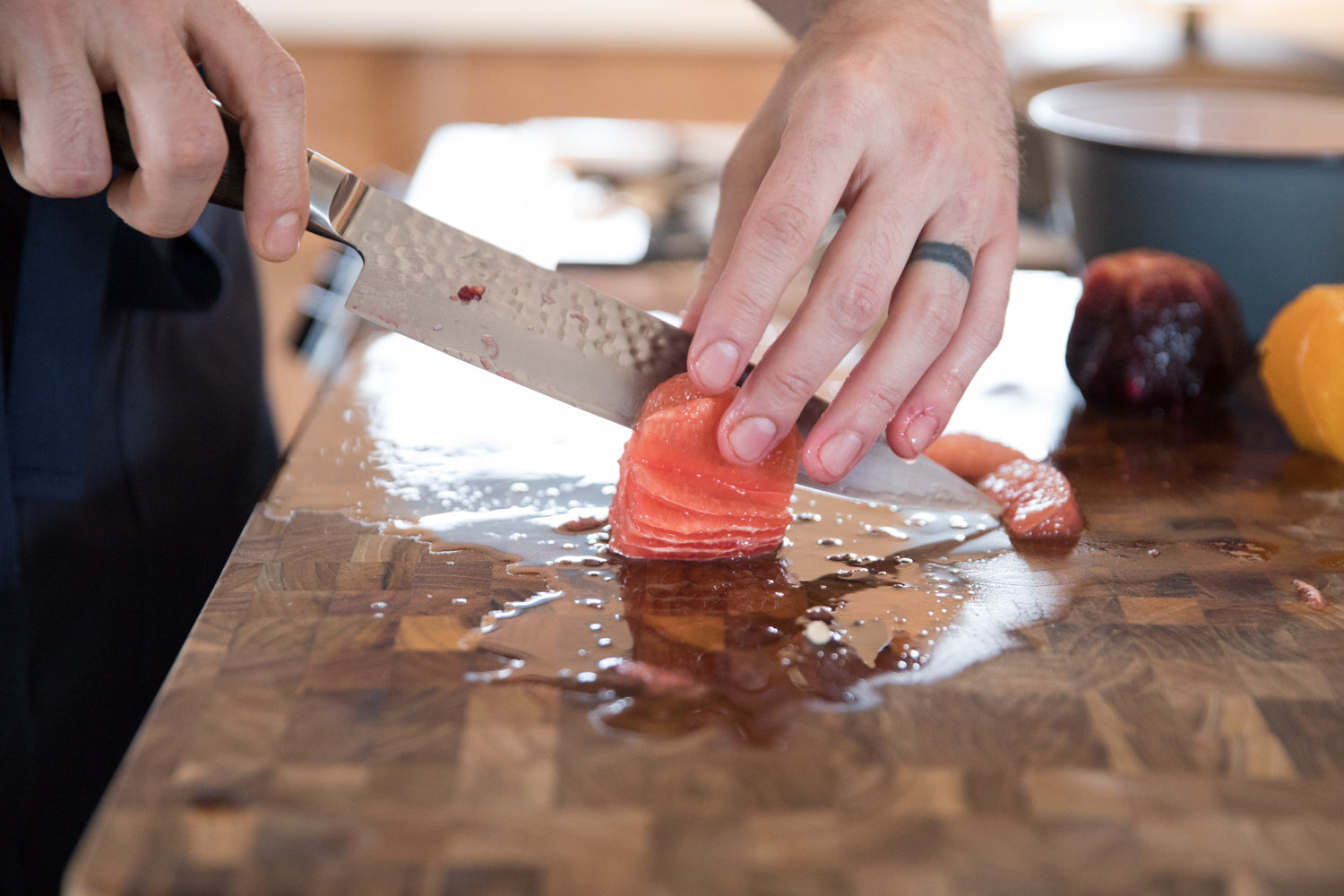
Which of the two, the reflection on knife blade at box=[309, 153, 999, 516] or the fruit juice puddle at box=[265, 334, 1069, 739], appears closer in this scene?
the fruit juice puddle at box=[265, 334, 1069, 739]

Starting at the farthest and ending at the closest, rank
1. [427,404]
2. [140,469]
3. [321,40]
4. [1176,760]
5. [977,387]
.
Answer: [321,40], [977,387], [427,404], [140,469], [1176,760]

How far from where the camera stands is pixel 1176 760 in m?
0.79

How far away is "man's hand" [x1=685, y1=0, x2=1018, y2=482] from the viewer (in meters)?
1.02

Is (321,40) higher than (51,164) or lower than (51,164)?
lower

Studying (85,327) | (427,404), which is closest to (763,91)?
(427,404)

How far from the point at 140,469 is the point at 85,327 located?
0.83 feet

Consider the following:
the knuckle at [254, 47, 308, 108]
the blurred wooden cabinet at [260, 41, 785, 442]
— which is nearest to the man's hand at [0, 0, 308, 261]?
the knuckle at [254, 47, 308, 108]

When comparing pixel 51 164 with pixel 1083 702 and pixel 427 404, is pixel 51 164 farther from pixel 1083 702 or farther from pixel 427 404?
pixel 1083 702

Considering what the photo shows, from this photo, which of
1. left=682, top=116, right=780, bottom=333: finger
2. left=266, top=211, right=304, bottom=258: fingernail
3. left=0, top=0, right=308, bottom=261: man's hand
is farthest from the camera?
left=682, top=116, right=780, bottom=333: finger

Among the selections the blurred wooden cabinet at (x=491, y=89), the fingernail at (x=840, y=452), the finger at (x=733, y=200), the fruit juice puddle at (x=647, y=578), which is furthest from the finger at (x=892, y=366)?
the blurred wooden cabinet at (x=491, y=89)

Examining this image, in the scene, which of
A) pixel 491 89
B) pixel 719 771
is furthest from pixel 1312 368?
pixel 491 89

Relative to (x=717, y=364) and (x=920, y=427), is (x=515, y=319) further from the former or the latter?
(x=920, y=427)

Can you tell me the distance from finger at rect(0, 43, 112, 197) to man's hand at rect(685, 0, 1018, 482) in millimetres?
513

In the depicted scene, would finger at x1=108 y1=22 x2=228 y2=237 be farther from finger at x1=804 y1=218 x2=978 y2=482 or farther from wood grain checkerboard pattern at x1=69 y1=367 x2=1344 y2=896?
finger at x1=804 y1=218 x2=978 y2=482
